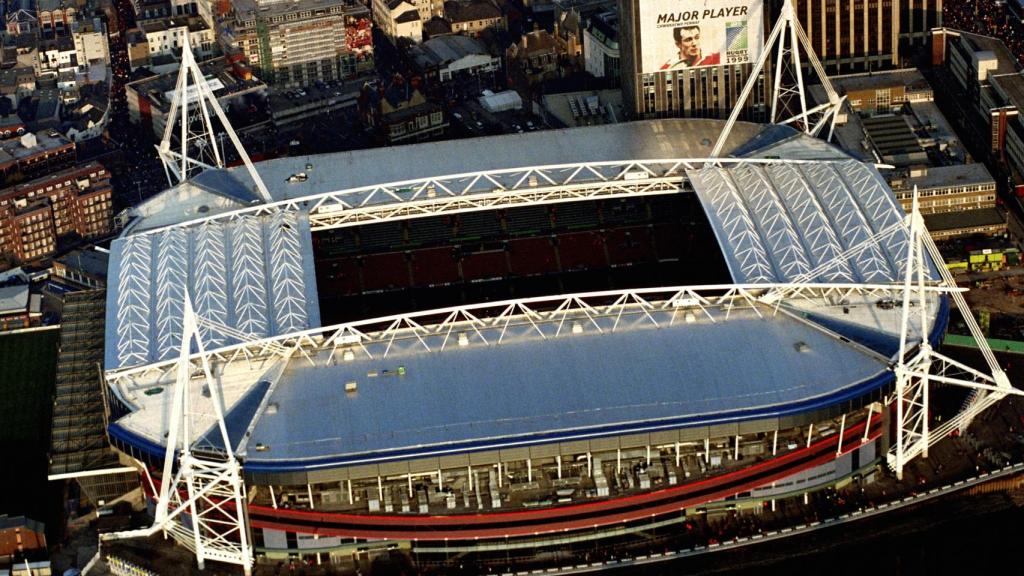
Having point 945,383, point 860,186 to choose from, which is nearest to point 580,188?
point 860,186

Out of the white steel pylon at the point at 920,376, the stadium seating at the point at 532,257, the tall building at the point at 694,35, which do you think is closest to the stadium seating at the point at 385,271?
the stadium seating at the point at 532,257

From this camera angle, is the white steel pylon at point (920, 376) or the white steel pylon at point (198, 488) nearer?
the white steel pylon at point (198, 488)

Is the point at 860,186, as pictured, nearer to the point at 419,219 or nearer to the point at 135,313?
the point at 419,219

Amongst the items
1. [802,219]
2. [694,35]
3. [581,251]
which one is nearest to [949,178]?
[802,219]

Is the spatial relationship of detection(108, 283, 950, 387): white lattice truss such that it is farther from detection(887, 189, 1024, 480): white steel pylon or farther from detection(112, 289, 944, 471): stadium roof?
detection(887, 189, 1024, 480): white steel pylon

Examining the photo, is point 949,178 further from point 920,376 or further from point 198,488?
point 198,488

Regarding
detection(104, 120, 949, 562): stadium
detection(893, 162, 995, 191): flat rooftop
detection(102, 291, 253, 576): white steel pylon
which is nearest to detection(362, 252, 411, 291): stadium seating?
detection(104, 120, 949, 562): stadium

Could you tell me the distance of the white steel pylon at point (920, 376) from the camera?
153 meters

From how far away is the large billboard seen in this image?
197m

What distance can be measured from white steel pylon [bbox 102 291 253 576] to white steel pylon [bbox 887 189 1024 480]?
50.8 meters

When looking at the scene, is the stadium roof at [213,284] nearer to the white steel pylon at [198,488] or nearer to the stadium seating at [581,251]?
the white steel pylon at [198,488]

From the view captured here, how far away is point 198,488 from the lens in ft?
490

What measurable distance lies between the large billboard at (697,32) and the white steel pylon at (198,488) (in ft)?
209

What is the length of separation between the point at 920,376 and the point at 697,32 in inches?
2233
